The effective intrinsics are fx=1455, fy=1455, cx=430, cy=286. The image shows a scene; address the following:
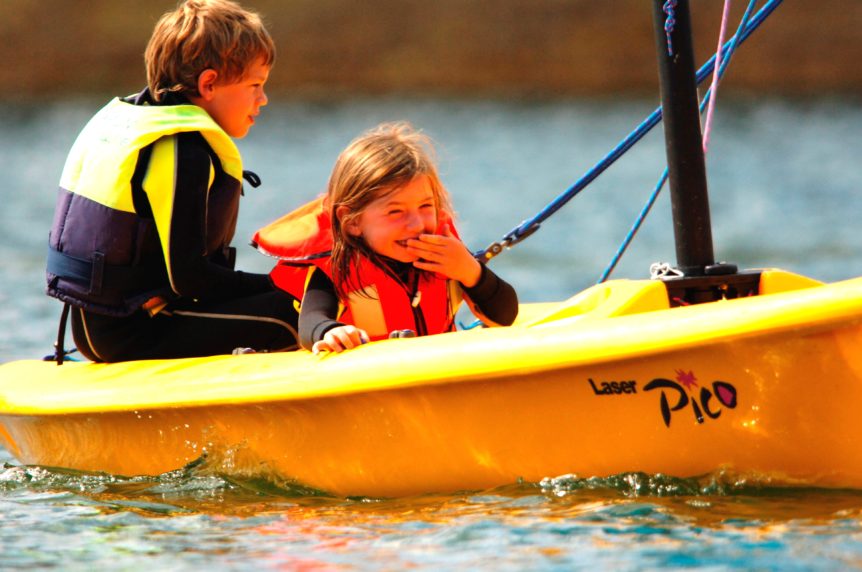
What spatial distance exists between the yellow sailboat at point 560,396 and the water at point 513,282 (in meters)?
0.06

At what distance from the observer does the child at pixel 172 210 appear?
3303 mm

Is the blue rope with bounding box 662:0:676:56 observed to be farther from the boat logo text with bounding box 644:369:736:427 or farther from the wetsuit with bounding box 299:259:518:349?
the boat logo text with bounding box 644:369:736:427

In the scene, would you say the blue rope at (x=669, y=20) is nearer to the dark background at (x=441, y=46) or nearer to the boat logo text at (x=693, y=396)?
the boat logo text at (x=693, y=396)

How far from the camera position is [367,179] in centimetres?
318

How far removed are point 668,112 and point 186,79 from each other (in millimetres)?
1128

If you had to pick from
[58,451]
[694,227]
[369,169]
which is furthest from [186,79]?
[694,227]

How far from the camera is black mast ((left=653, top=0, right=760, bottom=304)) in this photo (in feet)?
10.4

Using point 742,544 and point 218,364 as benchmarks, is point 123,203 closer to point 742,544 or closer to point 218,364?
point 218,364

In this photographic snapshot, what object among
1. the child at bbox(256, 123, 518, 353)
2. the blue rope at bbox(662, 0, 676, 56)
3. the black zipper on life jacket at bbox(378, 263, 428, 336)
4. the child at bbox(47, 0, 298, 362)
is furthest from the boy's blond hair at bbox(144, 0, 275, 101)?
the blue rope at bbox(662, 0, 676, 56)

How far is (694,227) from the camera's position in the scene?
3180 mm

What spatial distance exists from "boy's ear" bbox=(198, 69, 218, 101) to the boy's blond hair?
0.01 meters

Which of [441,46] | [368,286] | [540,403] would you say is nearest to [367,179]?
[368,286]

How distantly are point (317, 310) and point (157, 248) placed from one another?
0.44 metres

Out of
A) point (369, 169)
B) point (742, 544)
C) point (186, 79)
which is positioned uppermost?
point (186, 79)
